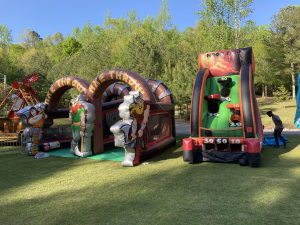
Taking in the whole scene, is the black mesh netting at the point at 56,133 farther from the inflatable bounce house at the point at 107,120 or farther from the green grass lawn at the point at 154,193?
the green grass lawn at the point at 154,193

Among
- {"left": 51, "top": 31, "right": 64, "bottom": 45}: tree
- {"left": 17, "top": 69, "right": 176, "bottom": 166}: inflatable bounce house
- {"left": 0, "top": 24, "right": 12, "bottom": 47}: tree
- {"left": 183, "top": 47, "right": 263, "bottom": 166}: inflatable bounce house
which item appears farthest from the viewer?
{"left": 51, "top": 31, "right": 64, "bottom": 45}: tree

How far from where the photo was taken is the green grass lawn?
3.04 m

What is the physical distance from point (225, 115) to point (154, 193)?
346cm

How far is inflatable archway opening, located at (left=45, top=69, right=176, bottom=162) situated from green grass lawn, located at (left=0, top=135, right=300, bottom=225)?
5.42 ft

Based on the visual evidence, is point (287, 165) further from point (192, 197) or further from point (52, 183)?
point (52, 183)

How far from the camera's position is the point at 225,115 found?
249 inches

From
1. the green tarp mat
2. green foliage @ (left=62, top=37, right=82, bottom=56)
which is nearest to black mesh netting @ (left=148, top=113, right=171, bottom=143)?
the green tarp mat

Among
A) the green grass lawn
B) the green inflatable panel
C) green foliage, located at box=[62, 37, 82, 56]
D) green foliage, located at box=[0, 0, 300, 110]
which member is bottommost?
the green grass lawn

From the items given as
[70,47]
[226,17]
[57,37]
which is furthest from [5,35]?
[226,17]

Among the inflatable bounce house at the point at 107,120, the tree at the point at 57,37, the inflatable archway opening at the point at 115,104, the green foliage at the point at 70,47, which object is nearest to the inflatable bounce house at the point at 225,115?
the inflatable bounce house at the point at 107,120

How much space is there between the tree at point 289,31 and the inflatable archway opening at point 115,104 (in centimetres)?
2019

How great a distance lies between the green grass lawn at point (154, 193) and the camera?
9.99 feet

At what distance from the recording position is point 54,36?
192 ft

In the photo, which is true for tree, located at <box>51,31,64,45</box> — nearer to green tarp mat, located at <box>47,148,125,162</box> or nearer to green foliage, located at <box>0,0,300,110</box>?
green foliage, located at <box>0,0,300,110</box>
